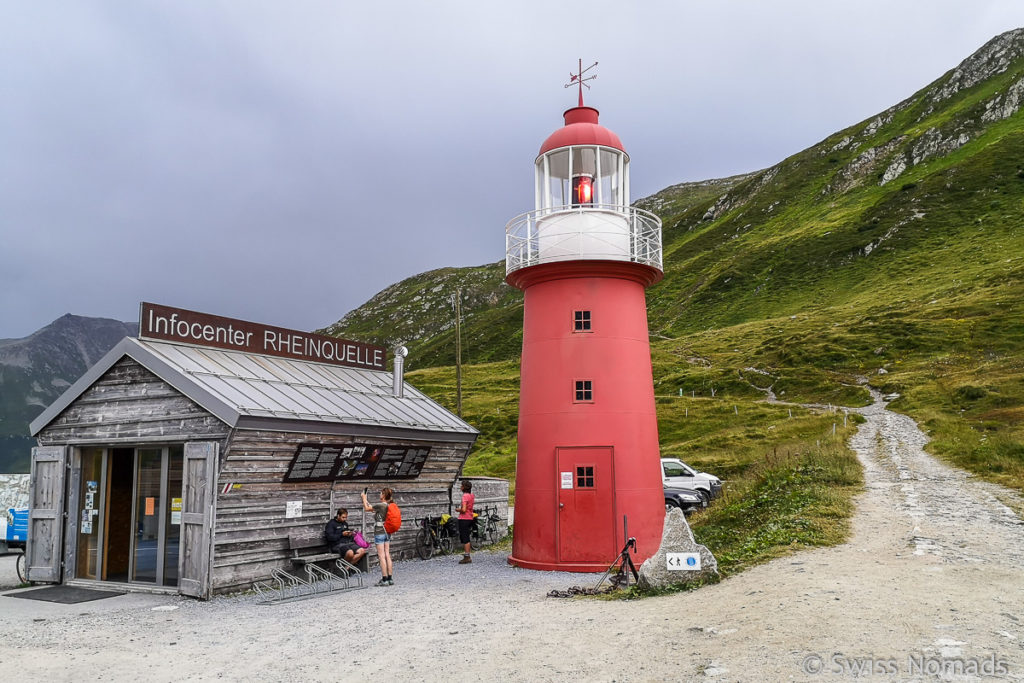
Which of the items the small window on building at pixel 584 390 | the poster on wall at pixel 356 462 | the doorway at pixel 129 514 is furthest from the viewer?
the small window on building at pixel 584 390

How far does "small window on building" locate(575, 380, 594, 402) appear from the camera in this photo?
666 inches

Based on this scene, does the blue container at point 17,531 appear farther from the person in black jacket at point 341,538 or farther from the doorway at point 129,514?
the person in black jacket at point 341,538

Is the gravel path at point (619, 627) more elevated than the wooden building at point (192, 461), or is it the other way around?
the wooden building at point (192, 461)

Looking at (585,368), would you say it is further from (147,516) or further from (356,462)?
(147,516)

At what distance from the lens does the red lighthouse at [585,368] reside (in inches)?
654

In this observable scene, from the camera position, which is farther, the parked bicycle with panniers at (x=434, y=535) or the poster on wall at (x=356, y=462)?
the parked bicycle with panniers at (x=434, y=535)

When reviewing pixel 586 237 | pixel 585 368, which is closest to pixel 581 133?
pixel 586 237

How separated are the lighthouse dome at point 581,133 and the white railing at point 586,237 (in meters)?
1.54

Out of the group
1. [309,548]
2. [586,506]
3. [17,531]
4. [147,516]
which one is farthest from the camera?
[17,531]

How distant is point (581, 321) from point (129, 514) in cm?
1090

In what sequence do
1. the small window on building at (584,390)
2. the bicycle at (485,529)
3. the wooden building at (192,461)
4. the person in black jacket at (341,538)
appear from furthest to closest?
the bicycle at (485,529) → the small window on building at (584,390) → the person in black jacket at (341,538) → the wooden building at (192,461)

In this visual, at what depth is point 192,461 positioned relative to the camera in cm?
1437

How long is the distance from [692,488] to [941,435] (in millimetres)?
11218

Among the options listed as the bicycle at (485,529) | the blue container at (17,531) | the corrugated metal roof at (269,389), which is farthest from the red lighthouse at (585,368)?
the blue container at (17,531)
